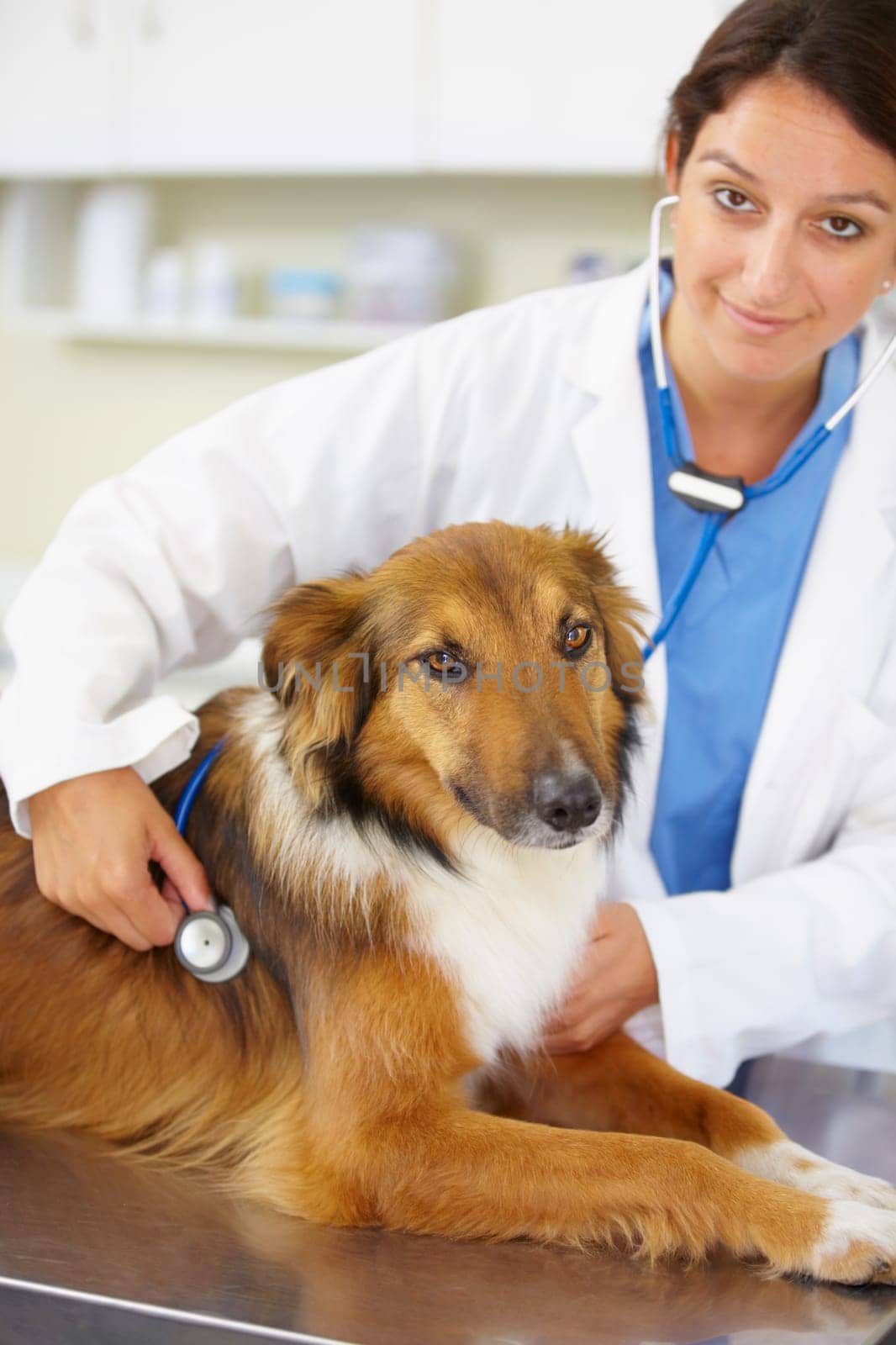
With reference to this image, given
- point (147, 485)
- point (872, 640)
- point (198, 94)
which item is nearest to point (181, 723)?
point (147, 485)

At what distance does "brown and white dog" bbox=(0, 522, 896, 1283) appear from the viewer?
1.32 meters

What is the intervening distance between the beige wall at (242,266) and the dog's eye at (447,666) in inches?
102

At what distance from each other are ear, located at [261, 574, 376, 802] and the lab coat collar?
44cm

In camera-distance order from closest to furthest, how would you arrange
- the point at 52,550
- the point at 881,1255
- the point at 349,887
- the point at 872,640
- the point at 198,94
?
the point at 881,1255
the point at 349,887
the point at 52,550
the point at 872,640
the point at 198,94

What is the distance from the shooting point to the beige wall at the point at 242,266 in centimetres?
386

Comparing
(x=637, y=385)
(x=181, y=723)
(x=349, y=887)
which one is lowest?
(x=349, y=887)

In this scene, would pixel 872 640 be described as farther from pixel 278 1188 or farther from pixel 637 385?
pixel 278 1188

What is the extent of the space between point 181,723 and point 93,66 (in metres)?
2.96

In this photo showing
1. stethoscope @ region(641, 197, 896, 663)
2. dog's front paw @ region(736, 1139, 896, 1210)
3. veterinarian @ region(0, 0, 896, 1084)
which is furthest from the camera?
stethoscope @ region(641, 197, 896, 663)

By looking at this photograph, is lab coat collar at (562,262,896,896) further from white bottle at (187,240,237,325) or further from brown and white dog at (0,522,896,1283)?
white bottle at (187,240,237,325)

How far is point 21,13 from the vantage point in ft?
12.3

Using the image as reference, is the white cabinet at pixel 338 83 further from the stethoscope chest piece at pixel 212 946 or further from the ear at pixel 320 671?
the stethoscope chest piece at pixel 212 946

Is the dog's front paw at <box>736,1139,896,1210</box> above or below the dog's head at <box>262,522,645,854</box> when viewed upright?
below

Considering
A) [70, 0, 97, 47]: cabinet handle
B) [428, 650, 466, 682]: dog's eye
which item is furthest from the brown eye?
[70, 0, 97, 47]: cabinet handle
